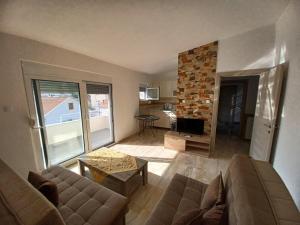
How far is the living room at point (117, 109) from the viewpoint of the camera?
1.06 metres

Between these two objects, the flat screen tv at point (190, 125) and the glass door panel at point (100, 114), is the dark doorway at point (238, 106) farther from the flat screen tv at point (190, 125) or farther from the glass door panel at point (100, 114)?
the glass door panel at point (100, 114)

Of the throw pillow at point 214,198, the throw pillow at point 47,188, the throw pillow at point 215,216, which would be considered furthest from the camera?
the throw pillow at point 47,188

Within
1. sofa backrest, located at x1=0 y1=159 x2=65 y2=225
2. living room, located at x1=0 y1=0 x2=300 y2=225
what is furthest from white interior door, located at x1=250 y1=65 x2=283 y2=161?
sofa backrest, located at x1=0 y1=159 x2=65 y2=225

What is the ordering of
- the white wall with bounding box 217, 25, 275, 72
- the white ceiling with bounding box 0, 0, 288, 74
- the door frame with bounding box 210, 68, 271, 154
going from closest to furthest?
the white ceiling with bounding box 0, 0, 288, 74 < the white wall with bounding box 217, 25, 275, 72 < the door frame with bounding box 210, 68, 271, 154

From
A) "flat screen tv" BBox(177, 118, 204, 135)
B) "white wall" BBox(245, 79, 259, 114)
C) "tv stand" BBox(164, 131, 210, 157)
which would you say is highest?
"white wall" BBox(245, 79, 259, 114)

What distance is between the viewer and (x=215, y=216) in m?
0.78

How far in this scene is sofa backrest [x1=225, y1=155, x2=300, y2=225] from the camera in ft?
2.11

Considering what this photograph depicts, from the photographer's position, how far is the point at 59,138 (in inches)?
101

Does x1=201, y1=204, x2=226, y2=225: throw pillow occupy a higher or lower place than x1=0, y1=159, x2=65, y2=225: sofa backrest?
lower

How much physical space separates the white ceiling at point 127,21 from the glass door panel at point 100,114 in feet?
2.74

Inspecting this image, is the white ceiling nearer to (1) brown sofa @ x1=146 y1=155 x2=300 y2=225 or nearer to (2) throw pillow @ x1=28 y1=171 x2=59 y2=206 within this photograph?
(2) throw pillow @ x1=28 y1=171 x2=59 y2=206

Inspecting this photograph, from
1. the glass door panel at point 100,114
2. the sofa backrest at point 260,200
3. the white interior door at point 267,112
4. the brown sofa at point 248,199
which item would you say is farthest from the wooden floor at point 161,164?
the sofa backrest at point 260,200

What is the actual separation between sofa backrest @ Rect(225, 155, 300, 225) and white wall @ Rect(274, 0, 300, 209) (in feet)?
2.62

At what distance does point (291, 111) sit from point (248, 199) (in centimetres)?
164
